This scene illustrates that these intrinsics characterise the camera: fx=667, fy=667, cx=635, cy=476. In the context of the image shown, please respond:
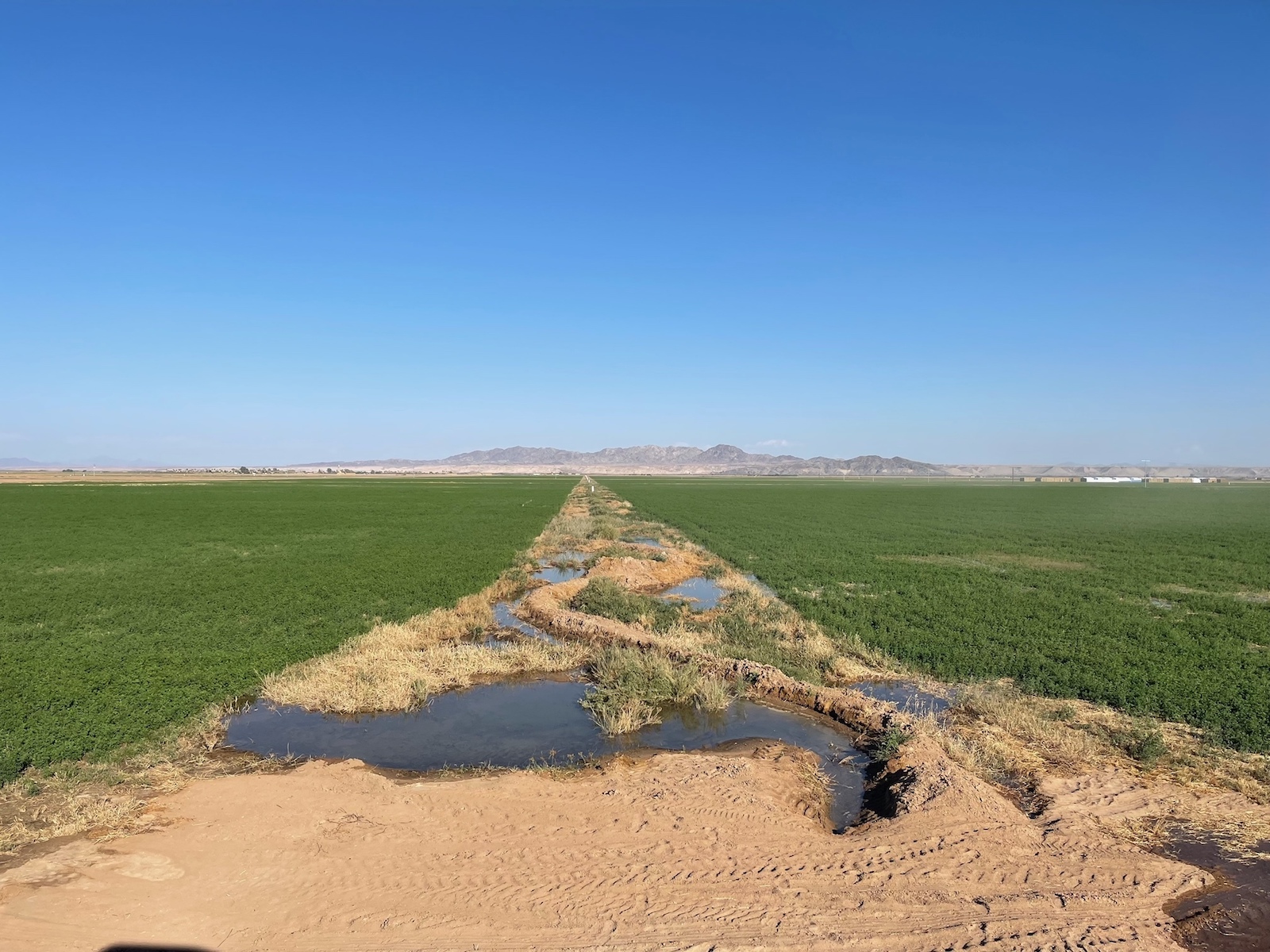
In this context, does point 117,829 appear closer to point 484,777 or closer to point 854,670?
point 484,777

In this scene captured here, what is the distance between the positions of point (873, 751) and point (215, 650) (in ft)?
Result: 44.0

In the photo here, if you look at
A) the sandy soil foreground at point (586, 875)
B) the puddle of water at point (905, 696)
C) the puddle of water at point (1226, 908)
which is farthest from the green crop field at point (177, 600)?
the puddle of water at point (1226, 908)

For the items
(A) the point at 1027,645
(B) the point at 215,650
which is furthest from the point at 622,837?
(A) the point at 1027,645

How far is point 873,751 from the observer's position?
10.4 meters

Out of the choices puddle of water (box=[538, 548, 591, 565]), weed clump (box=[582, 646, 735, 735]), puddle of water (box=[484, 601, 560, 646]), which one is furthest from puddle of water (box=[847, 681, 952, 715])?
puddle of water (box=[538, 548, 591, 565])

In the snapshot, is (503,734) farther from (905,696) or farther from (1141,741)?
(1141,741)

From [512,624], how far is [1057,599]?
16893 mm

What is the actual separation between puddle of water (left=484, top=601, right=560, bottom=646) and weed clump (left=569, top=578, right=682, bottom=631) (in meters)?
1.76

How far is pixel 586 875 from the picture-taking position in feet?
21.9

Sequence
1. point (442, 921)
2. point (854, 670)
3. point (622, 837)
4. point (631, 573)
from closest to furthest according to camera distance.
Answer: point (442, 921)
point (622, 837)
point (854, 670)
point (631, 573)

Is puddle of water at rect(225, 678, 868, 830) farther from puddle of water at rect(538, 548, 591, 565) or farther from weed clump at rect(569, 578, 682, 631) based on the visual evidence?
puddle of water at rect(538, 548, 591, 565)

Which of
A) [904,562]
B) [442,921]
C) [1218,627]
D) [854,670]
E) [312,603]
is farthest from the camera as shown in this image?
[904,562]

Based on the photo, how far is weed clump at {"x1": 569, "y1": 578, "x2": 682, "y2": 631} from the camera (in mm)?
18203

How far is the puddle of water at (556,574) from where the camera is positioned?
25984 millimetres
